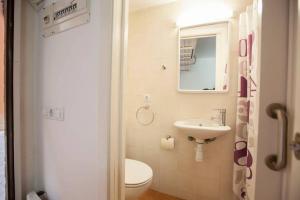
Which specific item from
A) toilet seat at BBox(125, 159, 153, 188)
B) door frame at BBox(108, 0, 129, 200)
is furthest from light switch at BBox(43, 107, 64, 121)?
toilet seat at BBox(125, 159, 153, 188)

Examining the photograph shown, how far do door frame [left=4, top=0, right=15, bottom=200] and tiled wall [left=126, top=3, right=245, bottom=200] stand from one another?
4.07 feet

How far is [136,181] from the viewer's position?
1350 millimetres

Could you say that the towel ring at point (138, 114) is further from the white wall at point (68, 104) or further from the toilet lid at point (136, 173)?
the white wall at point (68, 104)

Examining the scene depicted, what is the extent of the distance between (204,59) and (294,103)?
4.91 ft

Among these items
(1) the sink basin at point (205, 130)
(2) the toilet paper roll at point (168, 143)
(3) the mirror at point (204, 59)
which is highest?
(3) the mirror at point (204, 59)

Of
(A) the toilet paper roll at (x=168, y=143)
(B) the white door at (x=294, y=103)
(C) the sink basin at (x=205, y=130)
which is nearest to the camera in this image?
(B) the white door at (x=294, y=103)

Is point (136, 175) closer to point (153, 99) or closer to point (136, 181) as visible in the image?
point (136, 181)

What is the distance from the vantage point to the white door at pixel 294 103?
0.47 metres

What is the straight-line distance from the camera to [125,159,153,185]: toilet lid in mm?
1353

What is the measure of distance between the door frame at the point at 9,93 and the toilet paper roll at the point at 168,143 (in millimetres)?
1417

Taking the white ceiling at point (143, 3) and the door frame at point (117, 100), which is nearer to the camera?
the door frame at point (117, 100)

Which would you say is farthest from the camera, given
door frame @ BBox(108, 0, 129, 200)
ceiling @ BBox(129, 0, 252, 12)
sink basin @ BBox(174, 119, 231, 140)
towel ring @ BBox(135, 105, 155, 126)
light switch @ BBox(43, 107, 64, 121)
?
towel ring @ BBox(135, 105, 155, 126)

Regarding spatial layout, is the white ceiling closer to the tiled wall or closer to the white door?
the tiled wall

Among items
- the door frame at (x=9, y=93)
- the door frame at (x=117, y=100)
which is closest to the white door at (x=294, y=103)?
the door frame at (x=117, y=100)
